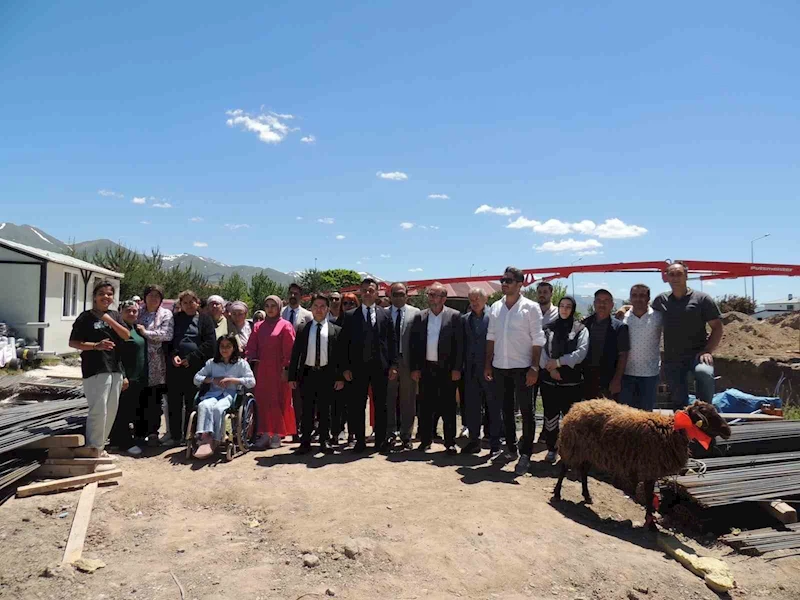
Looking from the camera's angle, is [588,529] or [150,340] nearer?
[588,529]

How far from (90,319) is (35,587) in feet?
9.35

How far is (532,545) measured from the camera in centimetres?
384

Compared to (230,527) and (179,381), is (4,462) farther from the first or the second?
(230,527)

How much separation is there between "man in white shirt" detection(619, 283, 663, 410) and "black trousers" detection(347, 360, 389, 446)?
9.10 feet

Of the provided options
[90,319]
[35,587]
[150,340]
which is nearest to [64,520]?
[35,587]

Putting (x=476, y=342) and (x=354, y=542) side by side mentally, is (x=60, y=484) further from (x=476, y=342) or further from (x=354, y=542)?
(x=476, y=342)

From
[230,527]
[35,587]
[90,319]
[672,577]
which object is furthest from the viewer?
[90,319]

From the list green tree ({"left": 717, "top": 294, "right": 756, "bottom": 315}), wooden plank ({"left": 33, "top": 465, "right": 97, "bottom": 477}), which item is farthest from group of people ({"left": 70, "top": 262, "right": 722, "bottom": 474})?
green tree ({"left": 717, "top": 294, "right": 756, "bottom": 315})

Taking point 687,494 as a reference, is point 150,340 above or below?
above

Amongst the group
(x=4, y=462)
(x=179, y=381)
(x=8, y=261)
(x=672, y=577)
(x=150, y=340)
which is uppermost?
(x=8, y=261)

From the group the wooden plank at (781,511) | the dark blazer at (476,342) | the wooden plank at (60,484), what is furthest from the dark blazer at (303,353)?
the wooden plank at (781,511)

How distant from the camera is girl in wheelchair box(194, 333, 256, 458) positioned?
5.86 metres

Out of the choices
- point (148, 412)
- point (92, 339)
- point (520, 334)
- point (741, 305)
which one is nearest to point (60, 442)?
point (92, 339)

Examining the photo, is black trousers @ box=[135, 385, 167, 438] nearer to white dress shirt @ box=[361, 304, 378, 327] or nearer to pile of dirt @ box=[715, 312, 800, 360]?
white dress shirt @ box=[361, 304, 378, 327]
